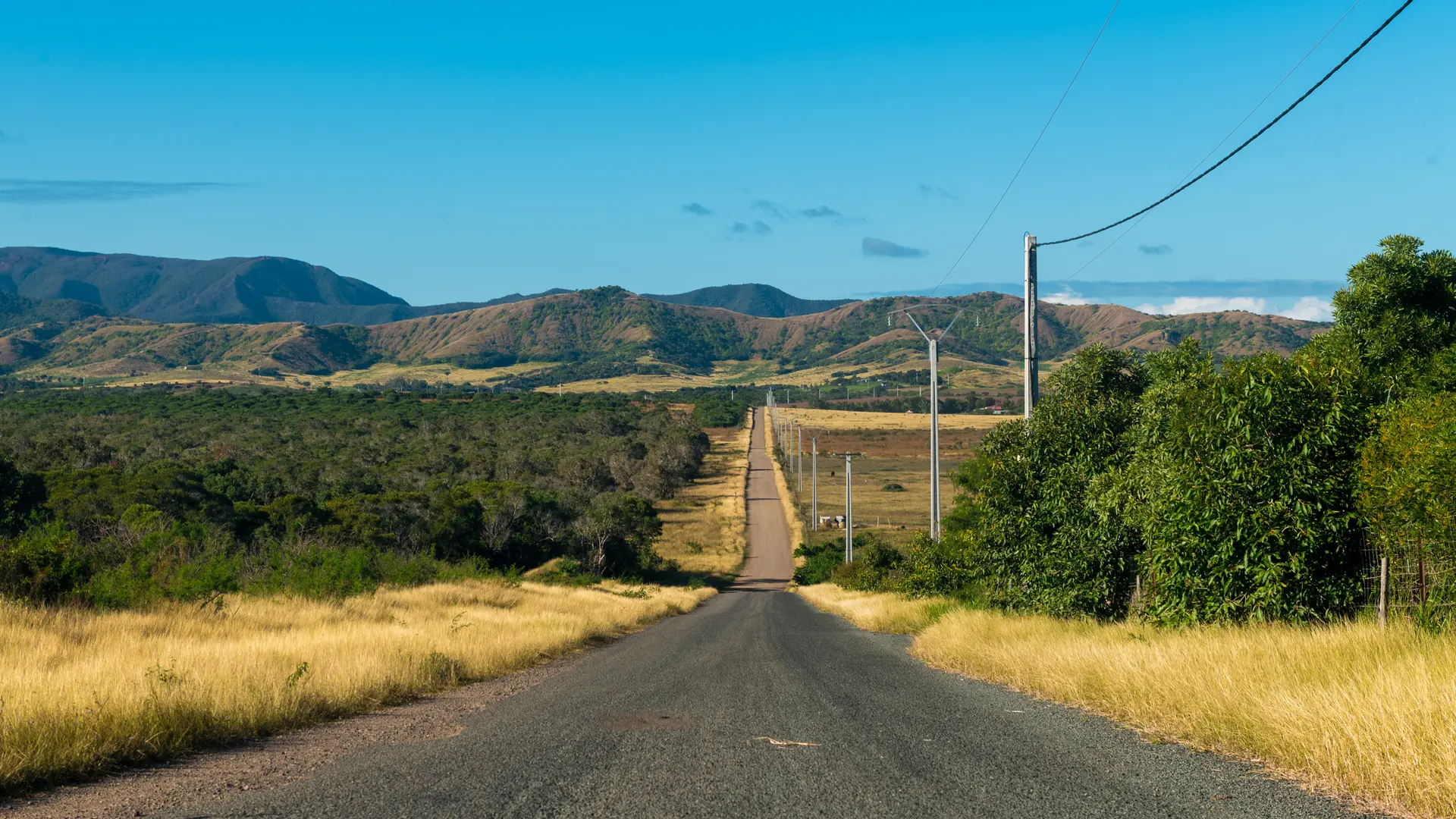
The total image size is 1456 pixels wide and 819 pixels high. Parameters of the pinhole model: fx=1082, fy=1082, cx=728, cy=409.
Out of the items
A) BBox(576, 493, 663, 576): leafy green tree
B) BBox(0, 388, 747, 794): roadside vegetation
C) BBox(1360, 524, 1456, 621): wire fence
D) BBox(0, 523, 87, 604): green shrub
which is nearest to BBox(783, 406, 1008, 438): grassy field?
BBox(0, 388, 747, 794): roadside vegetation

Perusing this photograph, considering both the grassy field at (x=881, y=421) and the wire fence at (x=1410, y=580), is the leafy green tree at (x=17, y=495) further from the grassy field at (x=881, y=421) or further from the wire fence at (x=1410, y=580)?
the grassy field at (x=881, y=421)

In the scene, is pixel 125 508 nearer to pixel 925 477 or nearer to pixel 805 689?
pixel 805 689

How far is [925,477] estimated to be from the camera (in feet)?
373

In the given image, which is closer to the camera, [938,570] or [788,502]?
[938,570]

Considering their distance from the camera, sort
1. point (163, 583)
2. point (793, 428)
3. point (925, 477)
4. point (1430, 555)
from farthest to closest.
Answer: point (793, 428)
point (925, 477)
point (163, 583)
point (1430, 555)

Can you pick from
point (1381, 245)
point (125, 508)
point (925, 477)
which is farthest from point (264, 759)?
point (925, 477)

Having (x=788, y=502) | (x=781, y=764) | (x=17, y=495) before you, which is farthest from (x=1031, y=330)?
(x=788, y=502)

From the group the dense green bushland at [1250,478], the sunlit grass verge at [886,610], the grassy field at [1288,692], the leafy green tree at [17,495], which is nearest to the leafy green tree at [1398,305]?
the dense green bushland at [1250,478]

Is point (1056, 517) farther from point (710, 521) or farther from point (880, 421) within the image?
point (880, 421)

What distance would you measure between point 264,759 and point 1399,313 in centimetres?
1941

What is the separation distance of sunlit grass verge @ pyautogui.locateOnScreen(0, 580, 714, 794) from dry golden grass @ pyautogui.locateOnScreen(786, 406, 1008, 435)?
121 m

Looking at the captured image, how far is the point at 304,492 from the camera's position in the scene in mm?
58562

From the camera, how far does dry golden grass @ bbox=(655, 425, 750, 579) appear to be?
7331 cm

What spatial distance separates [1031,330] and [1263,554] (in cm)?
1104
